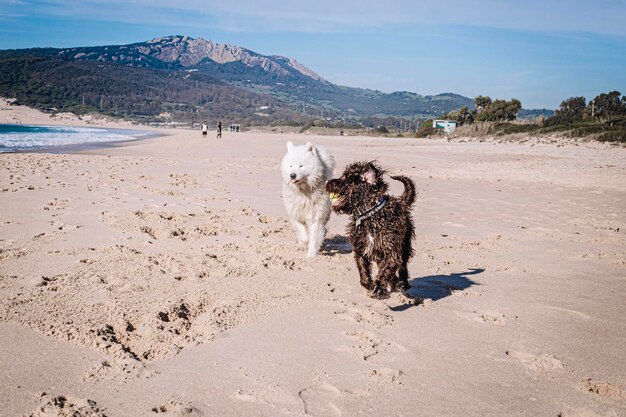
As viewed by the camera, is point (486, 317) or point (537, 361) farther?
point (486, 317)

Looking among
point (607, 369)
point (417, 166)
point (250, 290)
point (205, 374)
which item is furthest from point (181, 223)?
point (417, 166)

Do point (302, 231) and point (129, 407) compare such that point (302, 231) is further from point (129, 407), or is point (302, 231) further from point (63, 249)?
point (129, 407)

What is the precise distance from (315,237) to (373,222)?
2.06 m

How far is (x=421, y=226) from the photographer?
8477 millimetres

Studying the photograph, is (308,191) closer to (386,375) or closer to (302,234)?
(302,234)

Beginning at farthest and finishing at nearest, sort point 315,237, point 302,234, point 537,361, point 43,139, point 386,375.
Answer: point 43,139 → point 302,234 → point 315,237 → point 537,361 → point 386,375

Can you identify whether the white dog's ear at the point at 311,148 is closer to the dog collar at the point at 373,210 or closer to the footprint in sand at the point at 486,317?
the dog collar at the point at 373,210

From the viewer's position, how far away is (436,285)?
17.2ft

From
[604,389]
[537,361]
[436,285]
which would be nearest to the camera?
[604,389]

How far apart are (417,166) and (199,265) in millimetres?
16089

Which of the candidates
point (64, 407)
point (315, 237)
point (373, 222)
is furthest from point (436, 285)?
point (64, 407)

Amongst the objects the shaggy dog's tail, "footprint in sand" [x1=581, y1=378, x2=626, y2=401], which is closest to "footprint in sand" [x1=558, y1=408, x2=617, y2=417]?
"footprint in sand" [x1=581, y1=378, x2=626, y2=401]

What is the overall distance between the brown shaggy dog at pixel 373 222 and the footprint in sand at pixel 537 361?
1319 millimetres

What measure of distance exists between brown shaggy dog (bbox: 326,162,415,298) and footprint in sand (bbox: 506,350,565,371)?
1.32m
